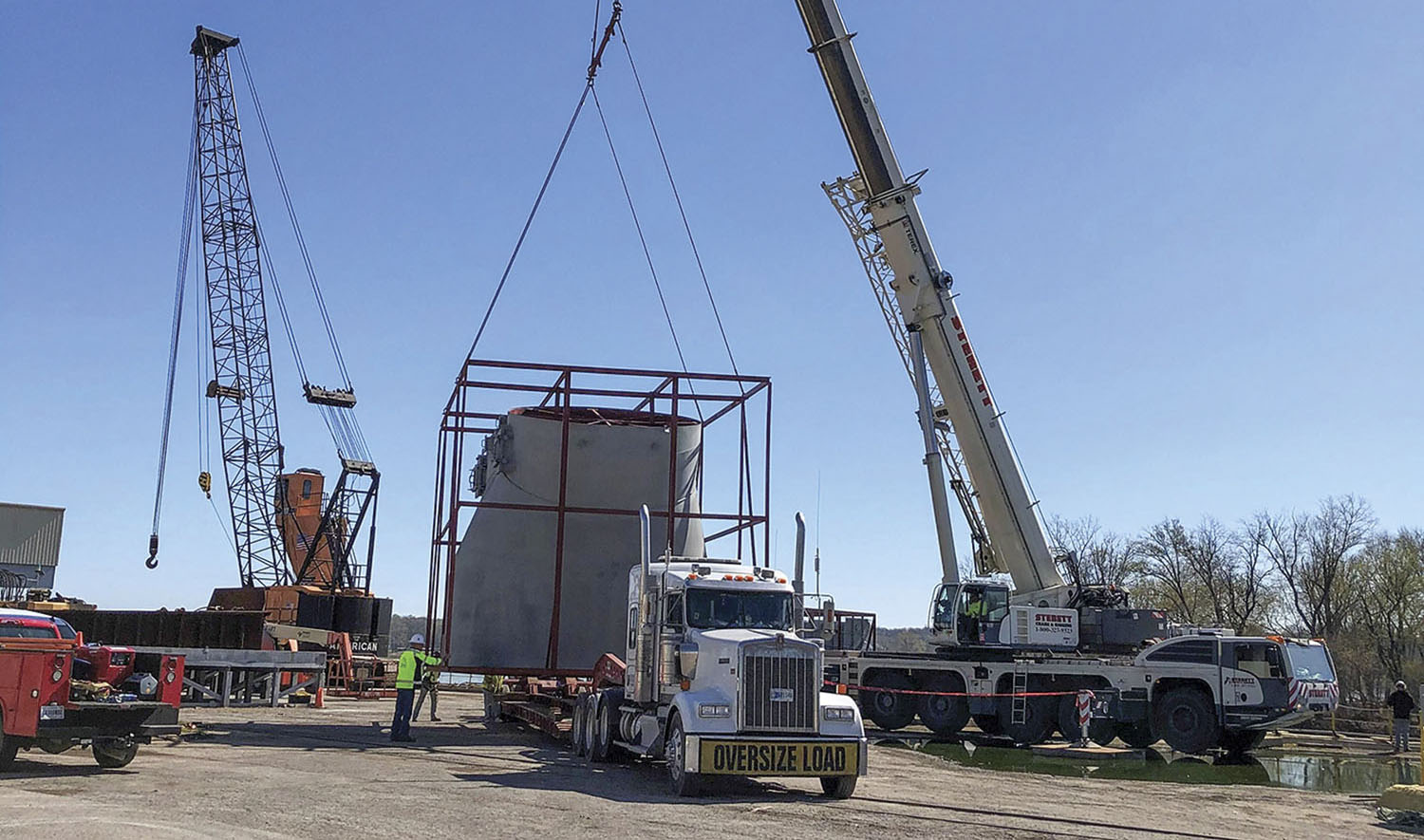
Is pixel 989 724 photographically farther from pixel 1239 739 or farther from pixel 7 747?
pixel 7 747

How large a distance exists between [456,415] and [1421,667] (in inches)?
1895

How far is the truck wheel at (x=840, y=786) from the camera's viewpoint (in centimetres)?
1252

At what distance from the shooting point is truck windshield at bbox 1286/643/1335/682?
20594mm

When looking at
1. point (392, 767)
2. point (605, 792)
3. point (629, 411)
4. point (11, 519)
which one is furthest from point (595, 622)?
point (11, 519)

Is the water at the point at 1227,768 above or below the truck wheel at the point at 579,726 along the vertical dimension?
below

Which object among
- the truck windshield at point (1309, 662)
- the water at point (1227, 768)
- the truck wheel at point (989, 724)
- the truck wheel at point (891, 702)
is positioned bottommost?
the water at point (1227, 768)

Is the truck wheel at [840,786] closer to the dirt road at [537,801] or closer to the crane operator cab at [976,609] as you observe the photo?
the dirt road at [537,801]

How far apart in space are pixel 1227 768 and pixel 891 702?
277 inches

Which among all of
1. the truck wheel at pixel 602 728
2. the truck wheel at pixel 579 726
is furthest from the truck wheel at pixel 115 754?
the truck wheel at pixel 579 726

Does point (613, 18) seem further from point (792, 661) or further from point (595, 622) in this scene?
point (792, 661)

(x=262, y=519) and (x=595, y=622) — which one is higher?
(x=262, y=519)

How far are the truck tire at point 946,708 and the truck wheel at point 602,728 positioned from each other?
10262 millimetres

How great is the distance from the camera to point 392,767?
46.2 feet

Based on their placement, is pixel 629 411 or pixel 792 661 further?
pixel 629 411
